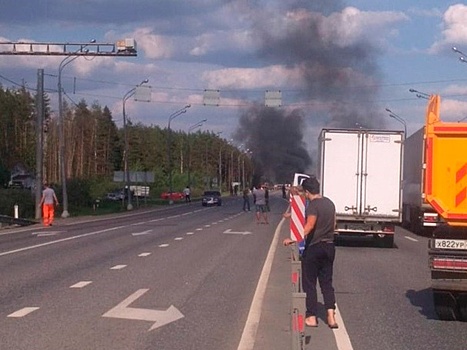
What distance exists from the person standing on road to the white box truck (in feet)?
52.9

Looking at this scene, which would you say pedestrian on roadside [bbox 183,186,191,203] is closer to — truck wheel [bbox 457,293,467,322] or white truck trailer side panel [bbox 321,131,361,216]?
white truck trailer side panel [bbox 321,131,361,216]

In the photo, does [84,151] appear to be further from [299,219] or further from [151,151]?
[299,219]

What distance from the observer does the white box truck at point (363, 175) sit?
2830cm

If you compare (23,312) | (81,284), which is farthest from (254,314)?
(81,284)

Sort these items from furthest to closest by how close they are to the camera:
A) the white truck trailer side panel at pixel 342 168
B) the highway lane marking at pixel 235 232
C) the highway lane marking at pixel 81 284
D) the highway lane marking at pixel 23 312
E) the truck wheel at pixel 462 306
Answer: the highway lane marking at pixel 235 232
the white truck trailer side panel at pixel 342 168
the highway lane marking at pixel 81 284
the truck wheel at pixel 462 306
the highway lane marking at pixel 23 312

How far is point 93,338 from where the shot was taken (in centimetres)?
1125

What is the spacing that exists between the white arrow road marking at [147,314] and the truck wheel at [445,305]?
11.6ft

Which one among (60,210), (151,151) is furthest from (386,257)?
(151,151)

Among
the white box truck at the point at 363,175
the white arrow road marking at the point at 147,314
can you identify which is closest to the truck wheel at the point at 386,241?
the white box truck at the point at 363,175

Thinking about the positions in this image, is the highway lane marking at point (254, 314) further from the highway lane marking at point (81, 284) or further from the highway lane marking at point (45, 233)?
the highway lane marking at point (45, 233)

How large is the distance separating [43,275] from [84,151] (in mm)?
119746

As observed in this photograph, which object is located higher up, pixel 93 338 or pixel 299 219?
pixel 299 219

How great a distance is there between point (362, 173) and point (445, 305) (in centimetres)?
1526

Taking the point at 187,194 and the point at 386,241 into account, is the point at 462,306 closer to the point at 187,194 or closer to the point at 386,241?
the point at 386,241
